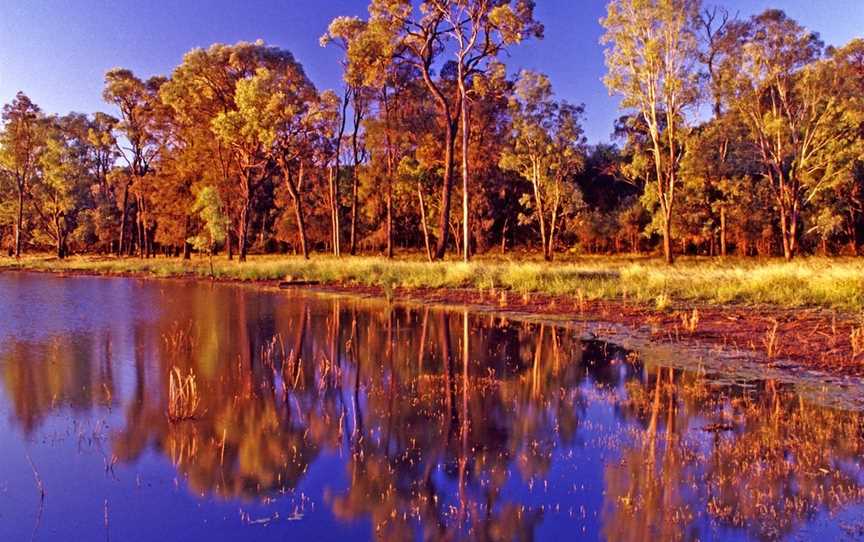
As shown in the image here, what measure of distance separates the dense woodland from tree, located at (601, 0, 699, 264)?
0.10 meters

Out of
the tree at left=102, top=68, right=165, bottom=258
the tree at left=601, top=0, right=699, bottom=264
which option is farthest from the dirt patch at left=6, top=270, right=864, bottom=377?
the tree at left=102, top=68, right=165, bottom=258

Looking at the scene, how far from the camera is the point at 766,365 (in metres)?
10.7

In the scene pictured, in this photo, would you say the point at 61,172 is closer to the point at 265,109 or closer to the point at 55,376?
the point at 265,109

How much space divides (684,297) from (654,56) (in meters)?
17.2

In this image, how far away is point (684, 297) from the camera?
18984 millimetres

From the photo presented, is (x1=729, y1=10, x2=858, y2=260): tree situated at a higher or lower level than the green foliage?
higher

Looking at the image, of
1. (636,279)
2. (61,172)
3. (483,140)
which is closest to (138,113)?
(61,172)

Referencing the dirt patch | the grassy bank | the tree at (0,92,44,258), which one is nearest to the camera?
the dirt patch

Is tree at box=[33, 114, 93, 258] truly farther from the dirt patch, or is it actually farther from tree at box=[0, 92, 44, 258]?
the dirt patch

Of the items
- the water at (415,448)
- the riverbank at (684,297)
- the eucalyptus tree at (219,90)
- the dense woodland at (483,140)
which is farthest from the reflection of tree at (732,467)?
the eucalyptus tree at (219,90)

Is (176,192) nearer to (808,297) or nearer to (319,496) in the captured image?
(808,297)

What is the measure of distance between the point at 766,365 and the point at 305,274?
24383 millimetres

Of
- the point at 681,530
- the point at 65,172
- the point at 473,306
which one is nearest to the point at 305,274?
the point at 473,306

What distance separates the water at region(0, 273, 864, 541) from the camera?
5.12 meters
